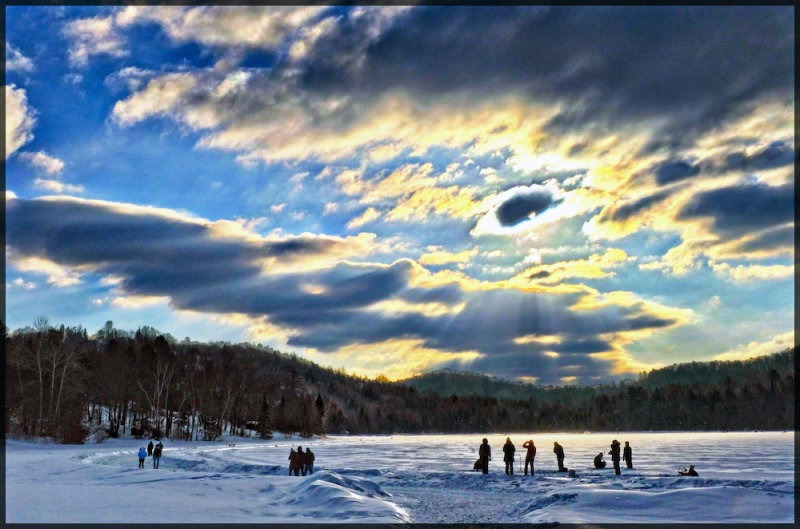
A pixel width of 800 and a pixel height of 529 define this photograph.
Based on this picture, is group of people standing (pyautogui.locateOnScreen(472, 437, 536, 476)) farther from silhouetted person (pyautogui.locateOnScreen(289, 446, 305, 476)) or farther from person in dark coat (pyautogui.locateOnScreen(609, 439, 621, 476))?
silhouetted person (pyautogui.locateOnScreen(289, 446, 305, 476))

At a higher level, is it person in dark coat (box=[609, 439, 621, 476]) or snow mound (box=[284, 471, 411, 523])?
snow mound (box=[284, 471, 411, 523])

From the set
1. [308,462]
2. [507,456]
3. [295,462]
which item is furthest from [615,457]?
[295,462]

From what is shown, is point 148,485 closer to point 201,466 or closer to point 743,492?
point 201,466

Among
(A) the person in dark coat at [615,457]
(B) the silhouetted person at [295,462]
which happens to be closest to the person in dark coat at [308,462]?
(B) the silhouetted person at [295,462]

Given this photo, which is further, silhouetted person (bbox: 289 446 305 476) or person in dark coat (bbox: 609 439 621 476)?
person in dark coat (bbox: 609 439 621 476)

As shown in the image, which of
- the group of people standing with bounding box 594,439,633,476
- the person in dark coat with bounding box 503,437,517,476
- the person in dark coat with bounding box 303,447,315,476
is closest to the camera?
the person in dark coat with bounding box 303,447,315,476

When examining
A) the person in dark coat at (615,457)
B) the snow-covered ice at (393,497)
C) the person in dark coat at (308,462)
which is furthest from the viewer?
the person in dark coat at (308,462)

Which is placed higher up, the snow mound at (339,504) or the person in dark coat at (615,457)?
the snow mound at (339,504)

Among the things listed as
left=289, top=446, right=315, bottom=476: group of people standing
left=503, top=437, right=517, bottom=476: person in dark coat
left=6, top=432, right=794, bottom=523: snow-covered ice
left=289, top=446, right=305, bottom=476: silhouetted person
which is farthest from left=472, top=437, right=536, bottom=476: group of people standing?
left=289, top=446, right=305, bottom=476: silhouetted person

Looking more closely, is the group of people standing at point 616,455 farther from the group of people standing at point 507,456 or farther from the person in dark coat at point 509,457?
the person in dark coat at point 509,457

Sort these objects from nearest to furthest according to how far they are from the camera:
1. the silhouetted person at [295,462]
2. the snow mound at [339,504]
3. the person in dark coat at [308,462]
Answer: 1. the snow mound at [339,504]
2. the silhouetted person at [295,462]
3. the person in dark coat at [308,462]

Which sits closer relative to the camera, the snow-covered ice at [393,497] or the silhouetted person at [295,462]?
the snow-covered ice at [393,497]

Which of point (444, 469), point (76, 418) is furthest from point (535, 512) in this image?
point (76, 418)

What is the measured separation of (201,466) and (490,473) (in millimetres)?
21452
